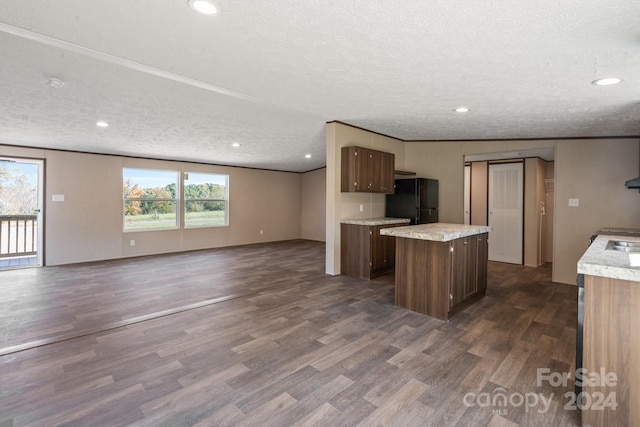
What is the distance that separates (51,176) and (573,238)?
29.4 ft

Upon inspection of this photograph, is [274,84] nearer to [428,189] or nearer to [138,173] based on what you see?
[428,189]

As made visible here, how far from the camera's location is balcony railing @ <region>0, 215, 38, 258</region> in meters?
5.89

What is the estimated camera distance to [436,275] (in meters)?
3.20

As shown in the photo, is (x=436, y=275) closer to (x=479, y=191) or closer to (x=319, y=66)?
(x=319, y=66)

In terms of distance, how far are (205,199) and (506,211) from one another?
22.7ft

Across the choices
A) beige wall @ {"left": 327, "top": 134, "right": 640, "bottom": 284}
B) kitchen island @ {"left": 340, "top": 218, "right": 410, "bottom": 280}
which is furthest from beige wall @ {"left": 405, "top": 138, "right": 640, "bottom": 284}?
kitchen island @ {"left": 340, "top": 218, "right": 410, "bottom": 280}

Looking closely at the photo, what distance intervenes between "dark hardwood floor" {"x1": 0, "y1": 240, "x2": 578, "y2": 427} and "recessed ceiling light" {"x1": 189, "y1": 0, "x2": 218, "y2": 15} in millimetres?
2346

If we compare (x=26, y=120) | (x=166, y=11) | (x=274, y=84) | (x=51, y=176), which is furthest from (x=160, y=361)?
(x=51, y=176)

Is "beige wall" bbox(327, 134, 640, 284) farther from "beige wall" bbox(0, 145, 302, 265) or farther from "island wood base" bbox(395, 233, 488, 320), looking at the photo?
"beige wall" bbox(0, 145, 302, 265)

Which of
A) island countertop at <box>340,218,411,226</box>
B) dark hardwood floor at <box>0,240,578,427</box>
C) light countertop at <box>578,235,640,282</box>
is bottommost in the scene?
dark hardwood floor at <box>0,240,578,427</box>

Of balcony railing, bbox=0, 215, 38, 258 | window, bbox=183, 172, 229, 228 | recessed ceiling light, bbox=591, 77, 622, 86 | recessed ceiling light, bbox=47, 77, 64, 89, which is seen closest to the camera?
recessed ceiling light, bbox=591, 77, 622, 86

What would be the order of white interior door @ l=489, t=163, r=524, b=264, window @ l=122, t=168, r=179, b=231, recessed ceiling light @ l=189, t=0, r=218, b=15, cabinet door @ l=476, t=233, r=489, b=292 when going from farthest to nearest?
window @ l=122, t=168, r=179, b=231, white interior door @ l=489, t=163, r=524, b=264, cabinet door @ l=476, t=233, r=489, b=292, recessed ceiling light @ l=189, t=0, r=218, b=15

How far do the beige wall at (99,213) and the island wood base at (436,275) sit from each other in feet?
19.0

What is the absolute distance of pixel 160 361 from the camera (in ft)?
7.62
